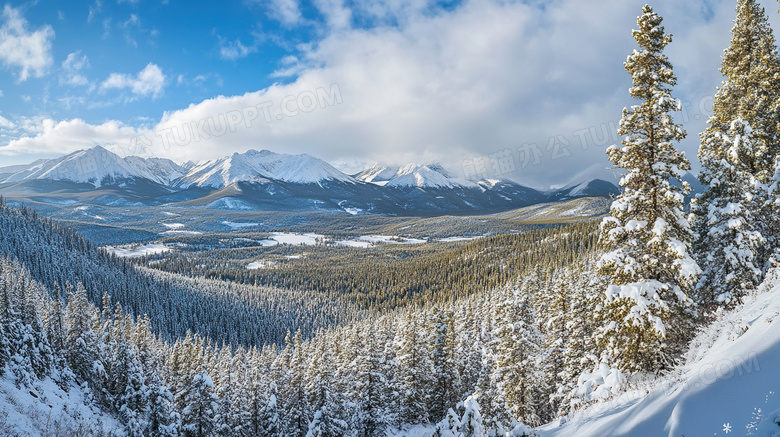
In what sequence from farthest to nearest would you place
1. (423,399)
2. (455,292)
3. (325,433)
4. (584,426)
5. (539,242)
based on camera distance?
(539,242) → (455,292) → (423,399) → (325,433) → (584,426)

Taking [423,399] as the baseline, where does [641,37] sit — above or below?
above

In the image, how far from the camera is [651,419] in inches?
347

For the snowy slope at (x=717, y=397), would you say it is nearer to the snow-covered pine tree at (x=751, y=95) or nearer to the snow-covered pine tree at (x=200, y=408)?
the snow-covered pine tree at (x=751, y=95)

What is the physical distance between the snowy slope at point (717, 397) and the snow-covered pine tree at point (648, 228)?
1.44m

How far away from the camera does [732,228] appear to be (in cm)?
1692

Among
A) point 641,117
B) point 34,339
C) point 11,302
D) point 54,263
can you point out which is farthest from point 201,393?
point 54,263

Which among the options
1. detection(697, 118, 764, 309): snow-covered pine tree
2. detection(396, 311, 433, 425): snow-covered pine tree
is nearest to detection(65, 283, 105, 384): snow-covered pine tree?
detection(396, 311, 433, 425): snow-covered pine tree

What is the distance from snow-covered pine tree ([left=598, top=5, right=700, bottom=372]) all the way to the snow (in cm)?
2428

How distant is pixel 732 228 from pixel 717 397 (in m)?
13.4

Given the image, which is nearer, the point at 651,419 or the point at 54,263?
the point at 651,419

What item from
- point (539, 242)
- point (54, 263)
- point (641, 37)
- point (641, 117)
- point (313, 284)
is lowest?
point (313, 284)

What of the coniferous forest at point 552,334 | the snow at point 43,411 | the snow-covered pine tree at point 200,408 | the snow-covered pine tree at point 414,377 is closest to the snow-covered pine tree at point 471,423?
the coniferous forest at point 552,334

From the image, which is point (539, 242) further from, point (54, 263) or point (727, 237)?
point (54, 263)

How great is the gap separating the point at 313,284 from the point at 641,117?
17771 centimetres
